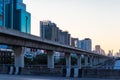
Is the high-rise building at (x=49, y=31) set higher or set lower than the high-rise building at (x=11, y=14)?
lower

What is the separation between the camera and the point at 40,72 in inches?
1232

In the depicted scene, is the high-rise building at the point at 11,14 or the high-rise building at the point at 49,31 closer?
the high-rise building at the point at 11,14

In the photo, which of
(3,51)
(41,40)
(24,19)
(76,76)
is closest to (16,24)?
(24,19)

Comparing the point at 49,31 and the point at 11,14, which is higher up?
the point at 11,14

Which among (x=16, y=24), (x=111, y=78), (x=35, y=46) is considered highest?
(x=16, y=24)

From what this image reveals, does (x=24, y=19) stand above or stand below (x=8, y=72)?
above

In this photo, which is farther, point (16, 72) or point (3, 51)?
point (3, 51)

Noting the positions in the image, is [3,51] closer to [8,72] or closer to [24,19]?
[24,19]

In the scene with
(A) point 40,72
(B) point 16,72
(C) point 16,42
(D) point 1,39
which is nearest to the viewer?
(A) point 40,72

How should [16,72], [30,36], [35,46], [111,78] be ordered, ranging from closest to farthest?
[111,78] → [16,72] → [30,36] → [35,46]

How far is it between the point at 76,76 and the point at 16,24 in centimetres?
16175

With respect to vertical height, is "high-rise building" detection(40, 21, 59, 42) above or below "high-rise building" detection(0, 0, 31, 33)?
below

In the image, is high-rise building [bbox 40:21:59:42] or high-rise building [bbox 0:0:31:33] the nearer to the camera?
high-rise building [bbox 0:0:31:33]

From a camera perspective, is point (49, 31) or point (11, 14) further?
point (49, 31)
